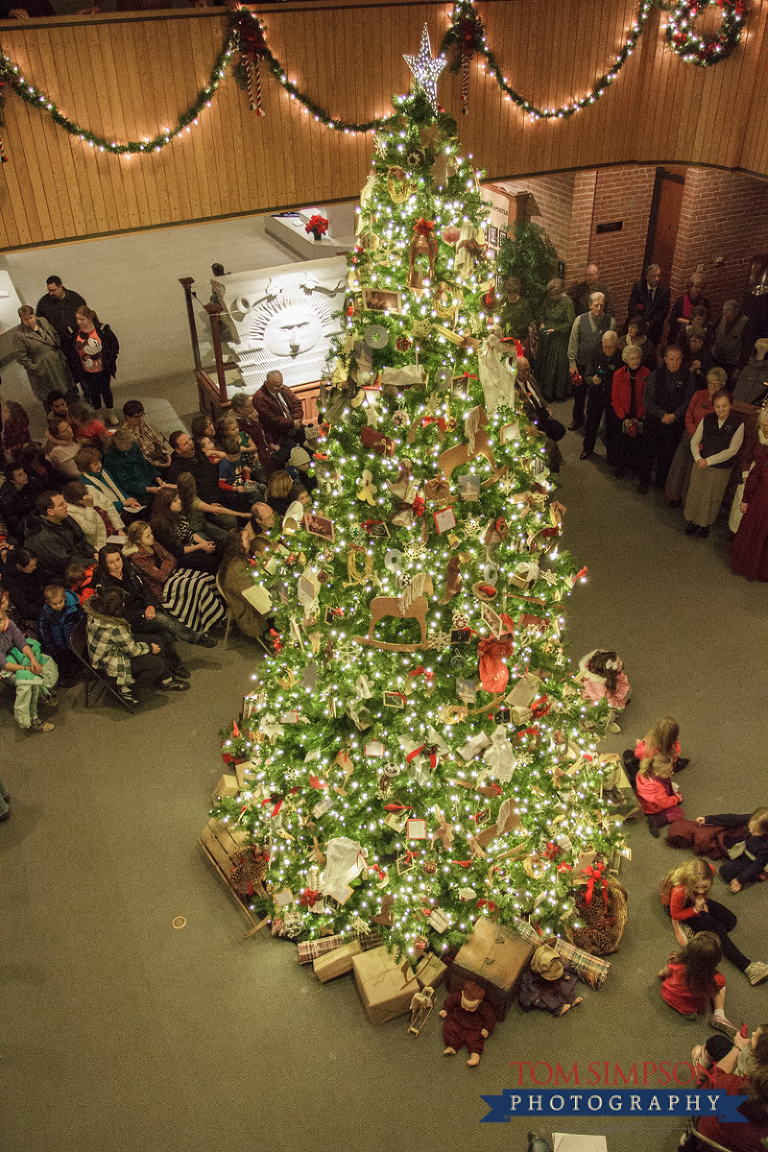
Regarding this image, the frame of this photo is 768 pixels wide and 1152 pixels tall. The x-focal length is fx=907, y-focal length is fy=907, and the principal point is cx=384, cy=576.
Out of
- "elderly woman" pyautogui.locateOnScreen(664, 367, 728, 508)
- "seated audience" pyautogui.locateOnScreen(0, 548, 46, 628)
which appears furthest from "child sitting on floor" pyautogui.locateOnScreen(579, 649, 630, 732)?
"seated audience" pyautogui.locateOnScreen(0, 548, 46, 628)

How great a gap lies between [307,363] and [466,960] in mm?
6823

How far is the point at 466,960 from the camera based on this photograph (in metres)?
4.82

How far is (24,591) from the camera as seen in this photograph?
6.96 m

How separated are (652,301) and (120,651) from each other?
7.25 m

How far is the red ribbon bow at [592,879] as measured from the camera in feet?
17.0

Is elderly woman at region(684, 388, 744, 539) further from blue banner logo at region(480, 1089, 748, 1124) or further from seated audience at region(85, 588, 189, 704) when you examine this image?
blue banner logo at region(480, 1089, 748, 1124)

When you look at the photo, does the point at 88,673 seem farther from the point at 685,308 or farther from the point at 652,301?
the point at 685,308

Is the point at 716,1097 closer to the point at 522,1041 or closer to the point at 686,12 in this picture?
the point at 522,1041

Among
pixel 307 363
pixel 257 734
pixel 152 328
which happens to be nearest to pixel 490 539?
pixel 257 734

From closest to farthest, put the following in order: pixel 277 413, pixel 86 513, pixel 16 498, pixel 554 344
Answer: pixel 86 513
pixel 16 498
pixel 277 413
pixel 554 344

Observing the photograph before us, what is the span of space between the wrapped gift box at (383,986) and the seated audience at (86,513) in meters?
3.93

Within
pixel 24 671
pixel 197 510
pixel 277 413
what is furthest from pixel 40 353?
pixel 24 671

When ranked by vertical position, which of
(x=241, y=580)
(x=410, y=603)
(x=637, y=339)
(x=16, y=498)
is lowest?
(x=241, y=580)

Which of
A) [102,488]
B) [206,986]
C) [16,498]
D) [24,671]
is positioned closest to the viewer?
[206,986]
